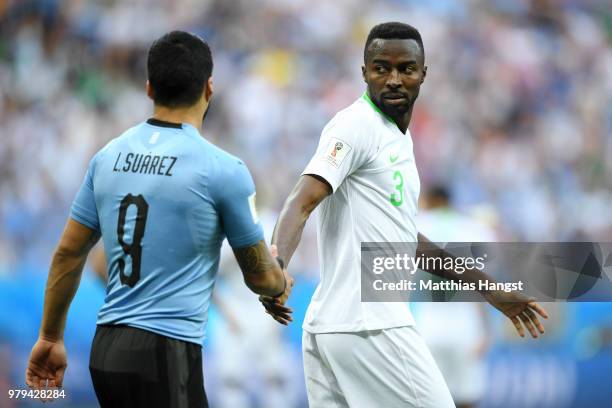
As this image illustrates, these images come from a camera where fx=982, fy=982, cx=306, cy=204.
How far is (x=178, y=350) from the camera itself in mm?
3344

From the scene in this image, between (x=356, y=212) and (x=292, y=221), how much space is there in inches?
14.6

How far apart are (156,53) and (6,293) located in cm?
514

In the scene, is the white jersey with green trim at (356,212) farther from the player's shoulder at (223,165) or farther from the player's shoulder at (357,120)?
the player's shoulder at (223,165)

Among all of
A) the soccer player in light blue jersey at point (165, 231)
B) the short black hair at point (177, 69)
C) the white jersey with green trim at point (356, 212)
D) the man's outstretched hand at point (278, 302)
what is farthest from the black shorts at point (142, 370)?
the white jersey with green trim at point (356, 212)

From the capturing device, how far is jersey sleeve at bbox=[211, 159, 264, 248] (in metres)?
3.29

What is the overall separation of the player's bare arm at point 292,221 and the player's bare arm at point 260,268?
0.27m

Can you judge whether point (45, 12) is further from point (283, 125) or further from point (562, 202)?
point (562, 202)

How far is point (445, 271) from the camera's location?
4.85m

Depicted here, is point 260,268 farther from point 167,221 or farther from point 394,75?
point 394,75

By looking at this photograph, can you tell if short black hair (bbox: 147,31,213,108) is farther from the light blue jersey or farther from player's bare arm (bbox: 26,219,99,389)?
player's bare arm (bbox: 26,219,99,389)

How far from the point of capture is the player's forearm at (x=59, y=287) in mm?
3494

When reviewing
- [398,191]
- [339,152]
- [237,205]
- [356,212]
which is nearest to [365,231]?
[356,212]

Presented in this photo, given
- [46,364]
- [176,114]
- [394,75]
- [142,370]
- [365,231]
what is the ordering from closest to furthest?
1. [142,370]
2. [176,114]
3. [46,364]
4. [365,231]
5. [394,75]

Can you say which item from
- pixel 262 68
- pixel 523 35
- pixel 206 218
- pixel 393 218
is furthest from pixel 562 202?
pixel 206 218
